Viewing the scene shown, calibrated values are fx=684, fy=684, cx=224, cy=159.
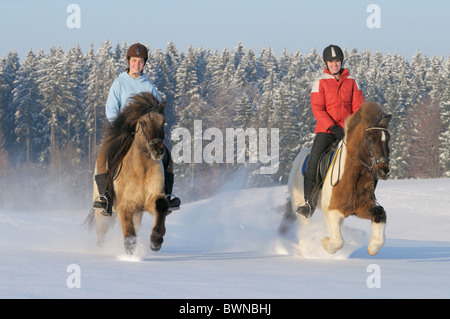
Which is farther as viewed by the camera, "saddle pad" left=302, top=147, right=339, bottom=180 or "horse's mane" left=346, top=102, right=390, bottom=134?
"saddle pad" left=302, top=147, right=339, bottom=180

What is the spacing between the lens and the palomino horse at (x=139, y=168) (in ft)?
28.7

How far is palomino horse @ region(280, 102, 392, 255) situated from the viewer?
8.57m

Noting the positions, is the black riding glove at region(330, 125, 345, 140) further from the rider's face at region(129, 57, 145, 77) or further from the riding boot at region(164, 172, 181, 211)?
the rider's face at region(129, 57, 145, 77)

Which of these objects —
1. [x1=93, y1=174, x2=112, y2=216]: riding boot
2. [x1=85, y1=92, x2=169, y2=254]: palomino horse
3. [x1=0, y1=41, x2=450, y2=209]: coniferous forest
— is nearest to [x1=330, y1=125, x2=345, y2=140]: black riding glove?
[x1=85, y1=92, x2=169, y2=254]: palomino horse

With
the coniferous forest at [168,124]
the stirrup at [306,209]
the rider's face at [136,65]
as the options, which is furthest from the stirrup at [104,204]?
the coniferous forest at [168,124]

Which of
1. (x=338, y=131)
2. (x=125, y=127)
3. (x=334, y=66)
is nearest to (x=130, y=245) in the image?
(x=125, y=127)

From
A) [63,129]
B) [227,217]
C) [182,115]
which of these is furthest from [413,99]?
[227,217]

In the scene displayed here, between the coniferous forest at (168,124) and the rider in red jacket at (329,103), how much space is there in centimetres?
5464

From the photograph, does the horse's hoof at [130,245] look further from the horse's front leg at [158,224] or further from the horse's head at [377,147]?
the horse's head at [377,147]

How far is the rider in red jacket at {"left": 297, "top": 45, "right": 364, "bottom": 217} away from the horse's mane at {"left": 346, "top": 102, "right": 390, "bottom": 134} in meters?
0.90

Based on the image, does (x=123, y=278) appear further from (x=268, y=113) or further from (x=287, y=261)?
(x=268, y=113)

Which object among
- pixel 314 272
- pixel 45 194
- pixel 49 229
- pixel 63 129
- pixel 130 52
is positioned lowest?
pixel 45 194
